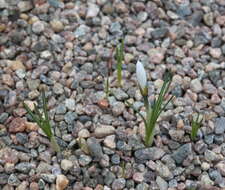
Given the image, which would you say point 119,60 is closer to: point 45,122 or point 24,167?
point 45,122

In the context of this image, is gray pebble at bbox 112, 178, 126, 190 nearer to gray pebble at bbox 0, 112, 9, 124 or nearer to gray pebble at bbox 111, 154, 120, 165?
gray pebble at bbox 111, 154, 120, 165

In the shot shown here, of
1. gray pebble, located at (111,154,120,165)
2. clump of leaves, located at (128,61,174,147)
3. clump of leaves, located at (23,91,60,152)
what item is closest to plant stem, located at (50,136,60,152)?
clump of leaves, located at (23,91,60,152)

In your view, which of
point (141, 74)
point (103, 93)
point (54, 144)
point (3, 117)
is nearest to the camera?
point (141, 74)

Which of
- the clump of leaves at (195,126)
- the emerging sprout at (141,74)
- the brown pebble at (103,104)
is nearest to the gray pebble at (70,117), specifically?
the brown pebble at (103,104)

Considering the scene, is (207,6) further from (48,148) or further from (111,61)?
(48,148)

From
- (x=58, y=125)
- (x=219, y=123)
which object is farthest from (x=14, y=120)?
(x=219, y=123)

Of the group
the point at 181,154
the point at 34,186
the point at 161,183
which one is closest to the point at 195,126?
the point at 181,154

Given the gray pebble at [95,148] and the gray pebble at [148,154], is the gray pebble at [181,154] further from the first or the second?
the gray pebble at [95,148]
